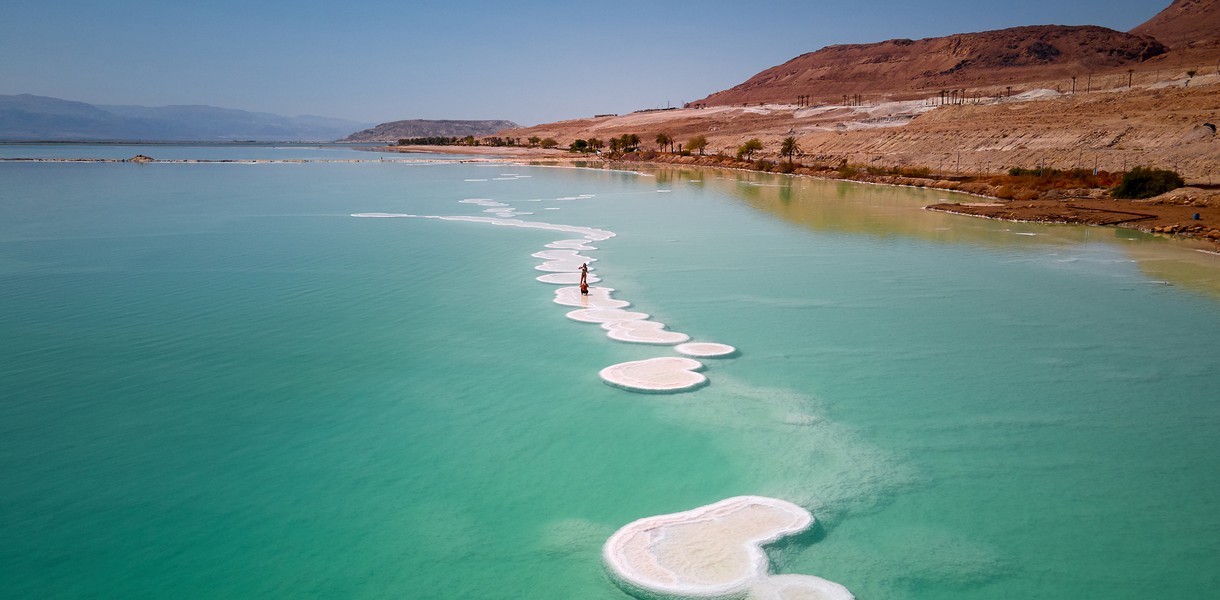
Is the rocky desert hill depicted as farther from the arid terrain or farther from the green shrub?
the green shrub

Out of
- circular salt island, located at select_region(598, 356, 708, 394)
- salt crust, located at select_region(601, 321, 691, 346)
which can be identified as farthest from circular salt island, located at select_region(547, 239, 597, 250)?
circular salt island, located at select_region(598, 356, 708, 394)

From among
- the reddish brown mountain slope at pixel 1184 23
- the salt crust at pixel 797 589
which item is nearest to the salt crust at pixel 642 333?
the salt crust at pixel 797 589

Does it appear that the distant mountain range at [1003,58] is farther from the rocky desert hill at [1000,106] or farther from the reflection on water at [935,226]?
the reflection on water at [935,226]

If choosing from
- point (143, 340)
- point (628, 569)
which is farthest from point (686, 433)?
point (143, 340)

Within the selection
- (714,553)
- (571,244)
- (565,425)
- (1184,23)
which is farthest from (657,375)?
(1184,23)

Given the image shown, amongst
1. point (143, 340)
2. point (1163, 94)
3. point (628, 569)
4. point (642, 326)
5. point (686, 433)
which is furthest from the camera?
point (1163, 94)

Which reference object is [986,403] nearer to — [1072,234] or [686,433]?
[686,433]
